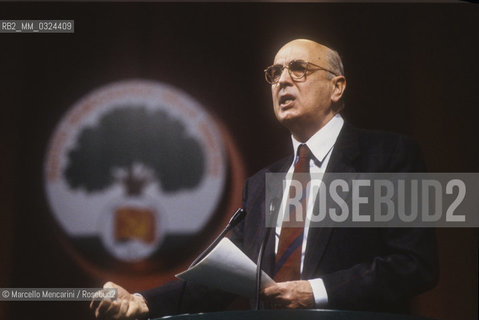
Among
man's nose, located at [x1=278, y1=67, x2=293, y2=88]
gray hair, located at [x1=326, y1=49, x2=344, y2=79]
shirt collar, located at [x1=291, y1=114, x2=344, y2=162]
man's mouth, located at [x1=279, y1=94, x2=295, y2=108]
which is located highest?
gray hair, located at [x1=326, y1=49, x2=344, y2=79]

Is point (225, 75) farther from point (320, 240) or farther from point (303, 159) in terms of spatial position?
point (320, 240)

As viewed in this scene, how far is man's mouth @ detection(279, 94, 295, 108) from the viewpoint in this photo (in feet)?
9.31

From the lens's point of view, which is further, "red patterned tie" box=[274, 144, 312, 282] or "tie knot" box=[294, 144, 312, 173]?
"tie knot" box=[294, 144, 312, 173]

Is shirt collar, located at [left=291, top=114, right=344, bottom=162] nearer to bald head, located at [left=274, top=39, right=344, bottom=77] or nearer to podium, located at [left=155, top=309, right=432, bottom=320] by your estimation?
bald head, located at [left=274, top=39, right=344, bottom=77]

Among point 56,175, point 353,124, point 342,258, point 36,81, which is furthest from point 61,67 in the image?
point 342,258

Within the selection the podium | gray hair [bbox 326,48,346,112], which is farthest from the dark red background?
the podium

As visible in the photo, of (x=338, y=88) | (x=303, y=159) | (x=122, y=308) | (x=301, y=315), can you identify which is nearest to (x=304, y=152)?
(x=303, y=159)

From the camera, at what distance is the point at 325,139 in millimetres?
2773

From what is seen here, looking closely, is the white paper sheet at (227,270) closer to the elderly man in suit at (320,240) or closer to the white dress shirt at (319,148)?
the elderly man in suit at (320,240)

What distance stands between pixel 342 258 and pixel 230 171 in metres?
0.62

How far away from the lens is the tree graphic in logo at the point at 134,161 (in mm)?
2877

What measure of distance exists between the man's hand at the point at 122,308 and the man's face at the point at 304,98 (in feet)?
2.95

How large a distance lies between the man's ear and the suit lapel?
0.36 feet

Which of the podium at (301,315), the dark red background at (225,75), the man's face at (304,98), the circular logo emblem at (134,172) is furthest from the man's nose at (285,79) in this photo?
the podium at (301,315)
